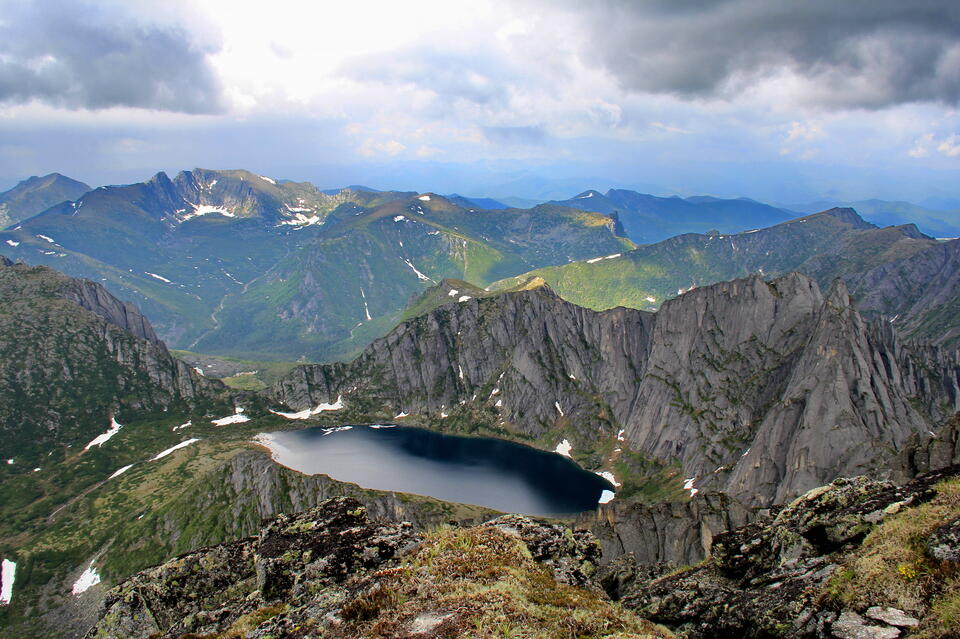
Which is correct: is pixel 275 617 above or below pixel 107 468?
above

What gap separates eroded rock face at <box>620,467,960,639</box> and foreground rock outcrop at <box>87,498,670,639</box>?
12.7ft

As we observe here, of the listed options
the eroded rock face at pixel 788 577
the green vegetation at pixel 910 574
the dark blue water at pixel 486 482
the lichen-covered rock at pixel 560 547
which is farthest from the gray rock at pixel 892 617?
the dark blue water at pixel 486 482

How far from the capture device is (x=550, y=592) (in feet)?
79.9

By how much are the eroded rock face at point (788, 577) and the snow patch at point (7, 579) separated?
146 metres

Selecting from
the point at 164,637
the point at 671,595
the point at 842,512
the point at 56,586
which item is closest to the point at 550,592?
the point at 671,595

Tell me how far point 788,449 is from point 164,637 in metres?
148

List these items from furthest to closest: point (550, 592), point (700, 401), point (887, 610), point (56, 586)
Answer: point (700, 401) < point (56, 586) < point (550, 592) < point (887, 610)

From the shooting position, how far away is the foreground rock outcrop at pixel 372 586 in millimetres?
21531

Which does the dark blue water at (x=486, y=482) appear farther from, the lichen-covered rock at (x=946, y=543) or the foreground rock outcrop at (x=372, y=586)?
the lichen-covered rock at (x=946, y=543)

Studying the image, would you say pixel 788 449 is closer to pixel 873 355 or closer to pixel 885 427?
pixel 885 427

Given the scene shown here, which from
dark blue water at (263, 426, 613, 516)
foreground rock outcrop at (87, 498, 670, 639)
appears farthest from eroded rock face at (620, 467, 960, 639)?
dark blue water at (263, 426, 613, 516)

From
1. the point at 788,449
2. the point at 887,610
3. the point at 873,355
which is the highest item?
the point at 887,610

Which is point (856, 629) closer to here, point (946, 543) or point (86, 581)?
point (946, 543)

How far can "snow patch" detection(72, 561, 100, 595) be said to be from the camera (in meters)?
122
